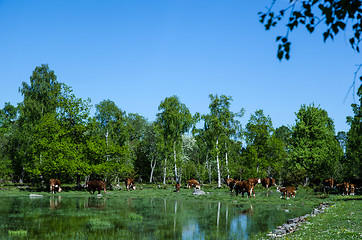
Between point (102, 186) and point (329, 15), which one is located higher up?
point (329, 15)

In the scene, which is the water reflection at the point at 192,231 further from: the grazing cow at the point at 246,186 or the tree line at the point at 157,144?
the tree line at the point at 157,144

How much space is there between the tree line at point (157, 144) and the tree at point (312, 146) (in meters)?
0.15

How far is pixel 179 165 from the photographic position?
6612 cm

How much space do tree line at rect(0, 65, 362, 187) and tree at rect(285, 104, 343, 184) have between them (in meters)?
0.15

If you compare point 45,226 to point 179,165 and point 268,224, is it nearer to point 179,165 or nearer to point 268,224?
point 268,224

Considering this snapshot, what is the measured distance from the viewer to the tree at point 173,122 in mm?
67875

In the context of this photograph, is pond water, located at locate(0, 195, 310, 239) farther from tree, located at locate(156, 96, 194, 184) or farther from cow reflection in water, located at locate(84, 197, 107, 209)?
tree, located at locate(156, 96, 194, 184)

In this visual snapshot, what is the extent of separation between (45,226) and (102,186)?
1057 inches

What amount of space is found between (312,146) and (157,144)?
99.8 ft

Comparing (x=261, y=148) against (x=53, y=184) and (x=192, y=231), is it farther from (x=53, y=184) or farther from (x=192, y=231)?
(x=192, y=231)

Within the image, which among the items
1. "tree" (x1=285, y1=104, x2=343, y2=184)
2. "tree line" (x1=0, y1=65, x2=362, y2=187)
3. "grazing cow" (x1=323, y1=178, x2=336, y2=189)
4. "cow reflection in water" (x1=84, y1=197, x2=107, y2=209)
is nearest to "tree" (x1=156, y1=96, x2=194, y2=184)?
"tree line" (x1=0, y1=65, x2=362, y2=187)

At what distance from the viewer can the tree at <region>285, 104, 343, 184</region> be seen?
5134 cm

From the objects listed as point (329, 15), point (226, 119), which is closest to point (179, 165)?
point (226, 119)

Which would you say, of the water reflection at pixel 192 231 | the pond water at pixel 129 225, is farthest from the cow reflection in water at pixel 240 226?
the water reflection at pixel 192 231
